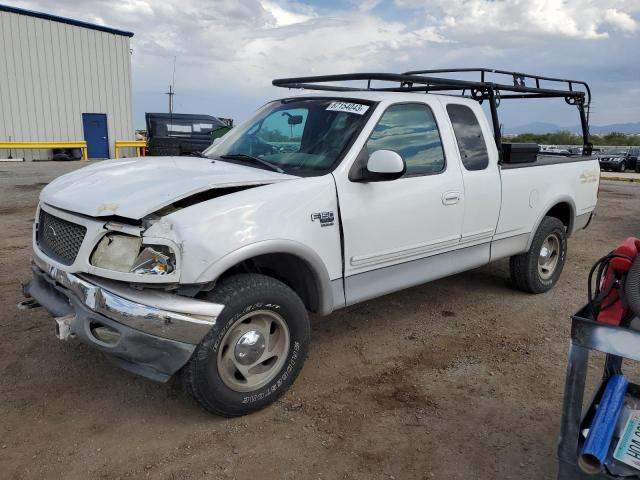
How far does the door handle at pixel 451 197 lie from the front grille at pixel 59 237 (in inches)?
101

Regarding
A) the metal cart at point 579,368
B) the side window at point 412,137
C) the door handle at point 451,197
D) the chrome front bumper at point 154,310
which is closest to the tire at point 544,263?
the door handle at point 451,197

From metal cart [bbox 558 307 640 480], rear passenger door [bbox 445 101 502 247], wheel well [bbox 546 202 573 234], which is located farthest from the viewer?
wheel well [bbox 546 202 573 234]

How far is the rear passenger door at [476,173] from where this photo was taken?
14.6 ft

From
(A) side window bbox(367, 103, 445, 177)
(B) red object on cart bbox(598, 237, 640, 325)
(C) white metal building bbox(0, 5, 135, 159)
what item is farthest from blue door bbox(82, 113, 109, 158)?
(B) red object on cart bbox(598, 237, 640, 325)

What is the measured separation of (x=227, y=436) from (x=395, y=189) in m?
1.98

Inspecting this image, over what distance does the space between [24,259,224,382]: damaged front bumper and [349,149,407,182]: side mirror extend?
A: 1.33 metres

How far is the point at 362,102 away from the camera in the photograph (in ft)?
13.1

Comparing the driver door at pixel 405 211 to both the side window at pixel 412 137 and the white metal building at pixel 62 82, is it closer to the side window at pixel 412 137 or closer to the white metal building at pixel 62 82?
the side window at pixel 412 137

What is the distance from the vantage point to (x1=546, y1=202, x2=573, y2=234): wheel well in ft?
19.1

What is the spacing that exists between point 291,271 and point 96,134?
90.3 ft

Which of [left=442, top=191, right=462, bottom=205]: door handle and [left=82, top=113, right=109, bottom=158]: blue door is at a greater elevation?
[left=82, top=113, right=109, bottom=158]: blue door

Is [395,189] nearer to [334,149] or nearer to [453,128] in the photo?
[334,149]

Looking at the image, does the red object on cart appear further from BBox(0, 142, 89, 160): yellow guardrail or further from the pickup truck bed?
BBox(0, 142, 89, 160): yellow guardrail

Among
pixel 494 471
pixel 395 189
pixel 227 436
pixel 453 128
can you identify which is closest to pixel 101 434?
pixel 227 436
